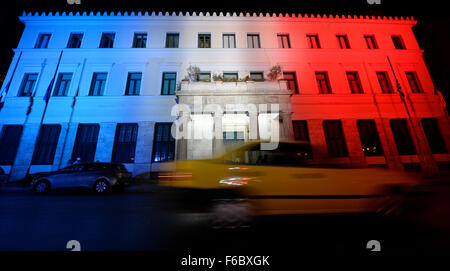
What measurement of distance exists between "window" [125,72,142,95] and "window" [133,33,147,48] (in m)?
3.11

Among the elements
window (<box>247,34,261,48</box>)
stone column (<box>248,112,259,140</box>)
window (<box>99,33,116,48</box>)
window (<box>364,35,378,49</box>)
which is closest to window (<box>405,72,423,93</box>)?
window (<box>364,35,378,49</box>)

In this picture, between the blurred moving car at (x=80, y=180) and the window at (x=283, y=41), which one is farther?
the window at (x=283, y=41)

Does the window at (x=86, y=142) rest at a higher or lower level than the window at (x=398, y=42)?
lower

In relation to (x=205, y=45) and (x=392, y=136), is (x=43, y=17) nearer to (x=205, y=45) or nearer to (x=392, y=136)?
(x=205, y=45)

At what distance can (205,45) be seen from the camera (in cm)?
1576

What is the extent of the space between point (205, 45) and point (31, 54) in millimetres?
15368

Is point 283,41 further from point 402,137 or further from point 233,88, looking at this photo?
point 402,137

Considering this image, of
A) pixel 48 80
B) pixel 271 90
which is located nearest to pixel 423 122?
pixel 271 90

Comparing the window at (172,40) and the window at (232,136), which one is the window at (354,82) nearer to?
the window at (232,136)

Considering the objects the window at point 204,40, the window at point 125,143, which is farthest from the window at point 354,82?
the window at point 125,143

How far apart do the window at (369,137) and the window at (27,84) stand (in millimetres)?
27675

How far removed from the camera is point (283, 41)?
1616 centimetres

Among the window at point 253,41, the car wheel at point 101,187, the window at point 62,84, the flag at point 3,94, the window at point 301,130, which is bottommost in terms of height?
the car wheel at point 101,187

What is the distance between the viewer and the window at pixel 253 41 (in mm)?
15898
